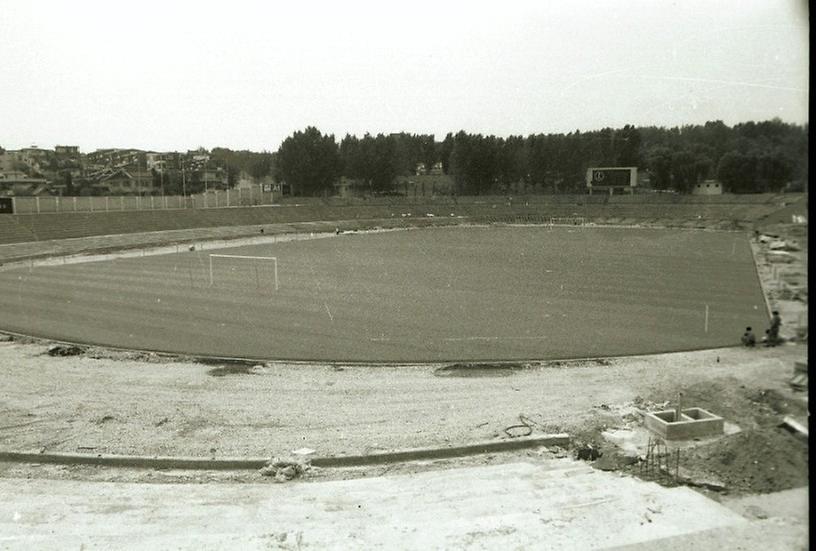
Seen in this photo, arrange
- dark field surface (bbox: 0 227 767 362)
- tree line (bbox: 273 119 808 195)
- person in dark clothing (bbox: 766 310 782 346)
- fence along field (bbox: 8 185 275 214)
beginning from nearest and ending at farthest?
1. person in dark clothing (bbox: 766 310 782 346)
2. dark field surface (bbox: 0 227 767 362)
3. fence along field (bbox: 8 185 275 214)
4. tree line (bbox: 273 119 808 195)

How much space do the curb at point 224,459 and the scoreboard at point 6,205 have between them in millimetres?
45882

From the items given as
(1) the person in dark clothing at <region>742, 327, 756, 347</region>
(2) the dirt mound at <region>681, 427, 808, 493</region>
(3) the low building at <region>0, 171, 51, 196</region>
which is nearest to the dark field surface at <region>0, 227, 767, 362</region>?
(1) the person in dark clothing at <region>742, 327, 756, 347</region>

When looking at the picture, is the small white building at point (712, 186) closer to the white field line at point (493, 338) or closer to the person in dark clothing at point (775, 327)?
the white field line at point (493, 338)

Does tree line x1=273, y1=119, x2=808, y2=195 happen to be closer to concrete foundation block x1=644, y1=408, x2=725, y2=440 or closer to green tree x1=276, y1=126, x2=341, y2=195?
green tree x1=276, y1=126, x2=341, y2=195

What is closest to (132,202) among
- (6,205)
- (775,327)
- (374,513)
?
(6,205)

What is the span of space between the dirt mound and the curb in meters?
2.71

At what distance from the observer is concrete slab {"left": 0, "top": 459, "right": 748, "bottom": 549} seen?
261 inches

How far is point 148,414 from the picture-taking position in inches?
440

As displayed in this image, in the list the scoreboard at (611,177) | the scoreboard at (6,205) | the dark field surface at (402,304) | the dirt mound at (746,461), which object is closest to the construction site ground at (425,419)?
the dirt mound at (746,461)

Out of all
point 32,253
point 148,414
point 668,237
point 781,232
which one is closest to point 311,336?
point 148,414

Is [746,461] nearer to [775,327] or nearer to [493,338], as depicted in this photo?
[775,327]

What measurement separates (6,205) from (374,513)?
5069cm

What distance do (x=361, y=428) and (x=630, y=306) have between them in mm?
14341

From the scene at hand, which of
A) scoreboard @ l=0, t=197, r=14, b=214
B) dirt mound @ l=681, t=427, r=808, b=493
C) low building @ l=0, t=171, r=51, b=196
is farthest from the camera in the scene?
low building @ l=0, t=171, r=51, b=196
